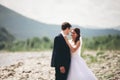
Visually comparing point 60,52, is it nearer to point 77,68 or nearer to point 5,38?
point 77,68

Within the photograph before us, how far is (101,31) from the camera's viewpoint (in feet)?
25.9

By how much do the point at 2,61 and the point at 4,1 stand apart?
4.43 ft

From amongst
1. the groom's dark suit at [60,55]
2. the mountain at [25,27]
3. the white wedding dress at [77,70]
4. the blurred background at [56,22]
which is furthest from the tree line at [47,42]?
the groom's dark suit at [60,55]

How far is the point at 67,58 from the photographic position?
17.7 ft

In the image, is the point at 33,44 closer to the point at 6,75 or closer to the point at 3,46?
the point at 3,46

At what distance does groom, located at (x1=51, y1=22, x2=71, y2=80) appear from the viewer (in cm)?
528

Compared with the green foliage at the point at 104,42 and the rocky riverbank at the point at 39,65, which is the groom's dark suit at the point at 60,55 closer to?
the rocky riverbank at the point at 39,65

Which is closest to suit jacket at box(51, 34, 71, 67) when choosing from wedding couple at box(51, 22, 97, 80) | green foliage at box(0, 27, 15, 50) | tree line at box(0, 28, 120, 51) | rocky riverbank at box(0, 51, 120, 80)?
wedding couple at box(51, 22, 97, 80)

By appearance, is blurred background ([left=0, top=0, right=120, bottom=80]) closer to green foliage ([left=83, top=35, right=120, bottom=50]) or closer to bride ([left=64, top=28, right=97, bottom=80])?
green foliage ([left=83, top=35, right=120, bottom=50])

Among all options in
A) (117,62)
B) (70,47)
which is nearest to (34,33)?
(117,62)

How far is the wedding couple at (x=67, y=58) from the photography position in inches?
208

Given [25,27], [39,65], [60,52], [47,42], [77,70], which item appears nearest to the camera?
[60,52]

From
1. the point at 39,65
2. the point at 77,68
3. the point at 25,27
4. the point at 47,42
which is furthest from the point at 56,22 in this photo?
the point at 77,68

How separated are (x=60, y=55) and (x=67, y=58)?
5.5 inches
